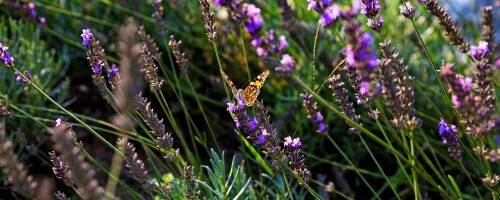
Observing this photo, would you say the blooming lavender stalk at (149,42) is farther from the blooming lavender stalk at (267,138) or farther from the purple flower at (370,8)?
the purple flower at (370,8)

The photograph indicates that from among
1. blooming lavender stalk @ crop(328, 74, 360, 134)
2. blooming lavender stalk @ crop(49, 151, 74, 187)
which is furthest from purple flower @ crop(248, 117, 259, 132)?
blooming lavender stalk @ crop(49, 151, 74, 187)

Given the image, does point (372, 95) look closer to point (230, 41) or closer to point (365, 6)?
point (365, 6)

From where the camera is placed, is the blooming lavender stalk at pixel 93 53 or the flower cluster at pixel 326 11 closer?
the flower cluster at pixel 326 11

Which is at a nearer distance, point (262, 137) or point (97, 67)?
point (262, 137)

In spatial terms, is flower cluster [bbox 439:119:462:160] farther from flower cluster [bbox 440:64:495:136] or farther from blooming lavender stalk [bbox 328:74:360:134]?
flower cluster [bbox 440:64:495:136]

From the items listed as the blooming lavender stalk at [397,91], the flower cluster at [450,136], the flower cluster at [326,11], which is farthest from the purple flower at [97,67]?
the flower cluster at [450,136]

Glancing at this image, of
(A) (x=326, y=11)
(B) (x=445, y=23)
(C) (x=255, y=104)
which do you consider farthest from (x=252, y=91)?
(B) (x=445, y=23)

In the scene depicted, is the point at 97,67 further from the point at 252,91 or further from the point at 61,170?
the point at 252,91

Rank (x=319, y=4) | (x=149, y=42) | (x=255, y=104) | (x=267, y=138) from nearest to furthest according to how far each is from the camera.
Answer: (x=319, y=4)
(x=267, y=138)
(x=255, y=104)
(x=149, y=42)

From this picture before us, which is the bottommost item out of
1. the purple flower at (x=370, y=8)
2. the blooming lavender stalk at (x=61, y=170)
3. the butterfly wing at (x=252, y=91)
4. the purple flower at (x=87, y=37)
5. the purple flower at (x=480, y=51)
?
the blooming lavender stalk at (x=61, y=170)
